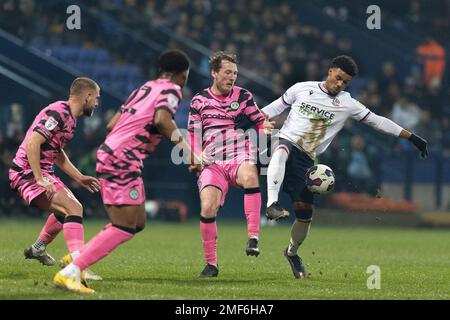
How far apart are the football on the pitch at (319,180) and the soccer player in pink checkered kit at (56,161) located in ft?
8.09

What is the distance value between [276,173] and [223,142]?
72 centimetres

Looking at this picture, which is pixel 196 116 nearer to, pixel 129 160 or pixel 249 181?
pixel 249 181

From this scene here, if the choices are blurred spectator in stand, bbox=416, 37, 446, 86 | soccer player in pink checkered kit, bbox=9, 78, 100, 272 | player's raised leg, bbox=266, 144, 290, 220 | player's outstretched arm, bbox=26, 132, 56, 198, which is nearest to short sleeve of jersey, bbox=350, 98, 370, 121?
player's raised leg, bbox=266, 144, 290, 220

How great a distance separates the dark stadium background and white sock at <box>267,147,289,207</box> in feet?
37.2

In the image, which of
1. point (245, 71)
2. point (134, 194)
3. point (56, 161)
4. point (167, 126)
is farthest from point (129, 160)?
point (245, 71)

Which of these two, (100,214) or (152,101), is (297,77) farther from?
(152,101)

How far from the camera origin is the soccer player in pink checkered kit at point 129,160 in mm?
9836

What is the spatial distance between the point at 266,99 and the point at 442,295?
54.9ft

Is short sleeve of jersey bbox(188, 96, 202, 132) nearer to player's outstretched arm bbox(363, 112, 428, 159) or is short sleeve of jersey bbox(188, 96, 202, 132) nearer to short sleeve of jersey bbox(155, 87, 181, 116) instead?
player's outstretched arm bbox(363, 112, 428, 159)

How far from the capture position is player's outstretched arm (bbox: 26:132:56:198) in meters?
10.8

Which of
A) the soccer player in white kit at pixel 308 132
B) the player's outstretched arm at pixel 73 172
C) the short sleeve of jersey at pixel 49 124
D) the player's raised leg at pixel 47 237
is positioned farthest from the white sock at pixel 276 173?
the short sleeve of jersey at pixel 49 124

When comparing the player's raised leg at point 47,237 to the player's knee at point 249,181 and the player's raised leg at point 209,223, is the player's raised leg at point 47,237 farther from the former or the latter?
the player's knee at point 249,181

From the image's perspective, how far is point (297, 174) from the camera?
12.8 m

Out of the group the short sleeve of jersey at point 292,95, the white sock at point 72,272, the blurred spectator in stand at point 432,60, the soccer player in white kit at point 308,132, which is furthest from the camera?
the blurred spectator in stand at point 432,60
